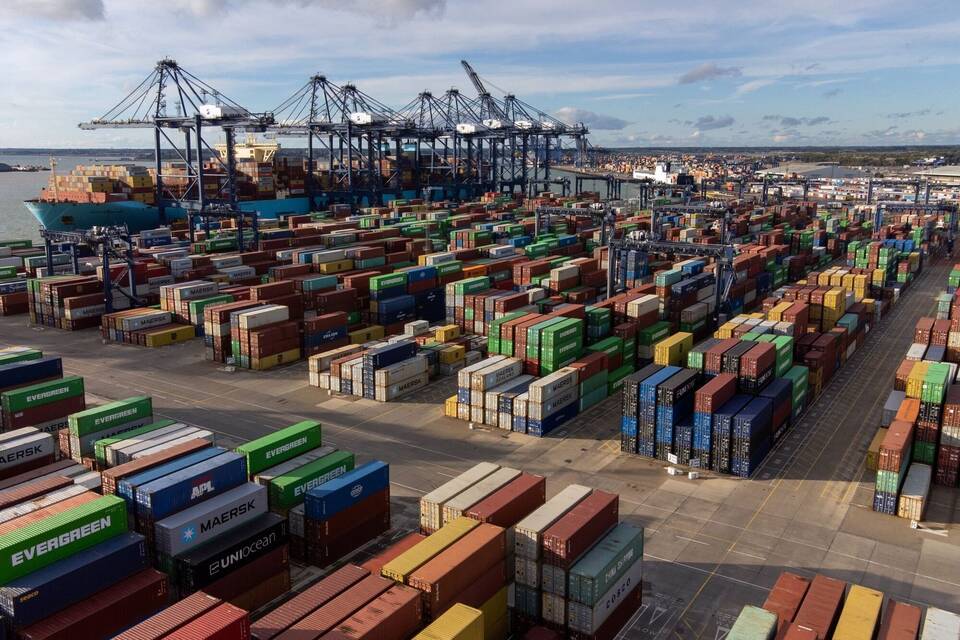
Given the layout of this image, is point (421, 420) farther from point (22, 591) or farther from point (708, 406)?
point (22, 591)

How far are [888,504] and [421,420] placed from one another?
23.3m

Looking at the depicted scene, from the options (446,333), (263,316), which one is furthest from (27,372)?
(446,333)

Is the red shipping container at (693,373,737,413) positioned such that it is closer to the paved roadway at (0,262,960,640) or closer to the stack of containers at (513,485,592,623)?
the paved roadway at (0,262,960,640)

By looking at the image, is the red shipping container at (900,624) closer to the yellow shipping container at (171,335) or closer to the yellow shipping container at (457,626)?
the yellow shipping container at (457,626)

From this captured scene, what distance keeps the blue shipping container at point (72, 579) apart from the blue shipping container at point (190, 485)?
1159 millimetres

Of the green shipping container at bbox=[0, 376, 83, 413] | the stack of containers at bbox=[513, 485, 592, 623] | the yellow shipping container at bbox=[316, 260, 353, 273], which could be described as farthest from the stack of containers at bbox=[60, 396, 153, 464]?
the yellow shipping container at bbox=[316, 260, 353, 273]

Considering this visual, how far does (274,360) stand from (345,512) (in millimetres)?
27022

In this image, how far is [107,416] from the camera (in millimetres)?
Answer: 32594

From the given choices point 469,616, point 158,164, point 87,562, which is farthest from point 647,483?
point 158,164

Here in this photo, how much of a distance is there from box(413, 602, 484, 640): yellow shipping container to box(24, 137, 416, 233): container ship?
9827 centimetres

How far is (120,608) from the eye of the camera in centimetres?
2027

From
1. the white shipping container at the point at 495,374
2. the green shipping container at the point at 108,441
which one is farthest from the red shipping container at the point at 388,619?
the white shipping container at the point at 495,374

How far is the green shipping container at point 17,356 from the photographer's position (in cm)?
4006

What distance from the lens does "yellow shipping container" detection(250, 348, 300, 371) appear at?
50562mm
